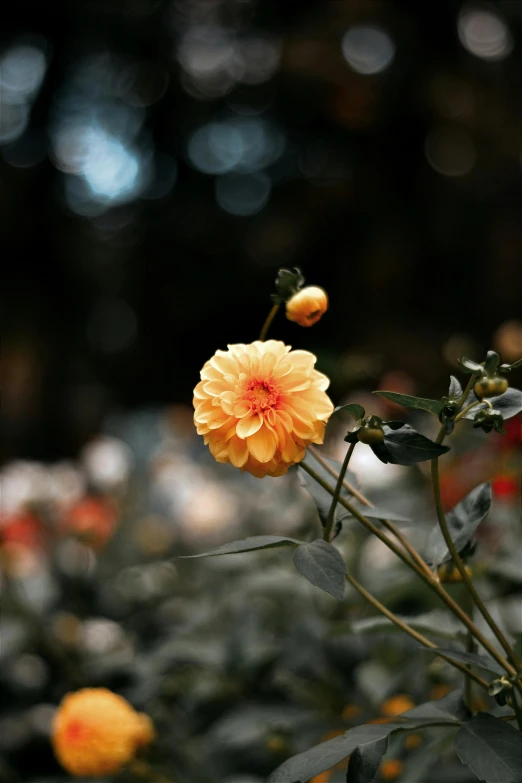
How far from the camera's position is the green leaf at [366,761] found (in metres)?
0.53


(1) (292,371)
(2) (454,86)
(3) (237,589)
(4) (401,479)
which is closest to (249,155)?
(2) (454,86)

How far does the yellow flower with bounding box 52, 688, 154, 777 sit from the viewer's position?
96cm

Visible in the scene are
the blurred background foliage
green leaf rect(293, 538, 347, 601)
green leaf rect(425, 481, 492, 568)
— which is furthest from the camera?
the blurred background foliage

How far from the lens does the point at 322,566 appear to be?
516mm

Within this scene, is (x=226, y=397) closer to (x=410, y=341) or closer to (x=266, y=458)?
(x=266, y=458)

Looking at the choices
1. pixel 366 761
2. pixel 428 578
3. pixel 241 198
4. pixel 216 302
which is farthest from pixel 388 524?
pixel 241 198

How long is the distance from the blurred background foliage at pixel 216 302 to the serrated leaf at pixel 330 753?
0.34m

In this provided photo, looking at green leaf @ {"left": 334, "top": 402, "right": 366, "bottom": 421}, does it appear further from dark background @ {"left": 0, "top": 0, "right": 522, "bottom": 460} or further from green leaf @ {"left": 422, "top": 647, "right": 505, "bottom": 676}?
dark background @ {"left": 0, "top": 0, "right": 522, "bottom": 460}

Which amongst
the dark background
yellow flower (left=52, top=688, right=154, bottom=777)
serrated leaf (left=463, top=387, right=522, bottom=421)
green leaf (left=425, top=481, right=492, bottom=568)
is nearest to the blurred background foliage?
the dark background

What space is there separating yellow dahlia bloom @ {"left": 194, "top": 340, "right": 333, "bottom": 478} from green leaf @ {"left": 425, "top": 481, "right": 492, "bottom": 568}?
15 centimetres

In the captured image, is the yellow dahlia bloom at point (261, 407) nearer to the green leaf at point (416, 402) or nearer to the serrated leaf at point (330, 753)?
the green leaf at point (416, 402)

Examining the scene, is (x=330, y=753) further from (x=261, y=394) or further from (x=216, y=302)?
(x=216, y=302)

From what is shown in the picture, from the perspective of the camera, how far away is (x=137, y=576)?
5.43 feet

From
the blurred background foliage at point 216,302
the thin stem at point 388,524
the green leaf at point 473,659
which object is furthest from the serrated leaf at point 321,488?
the blurred background foliage at point 216,302
